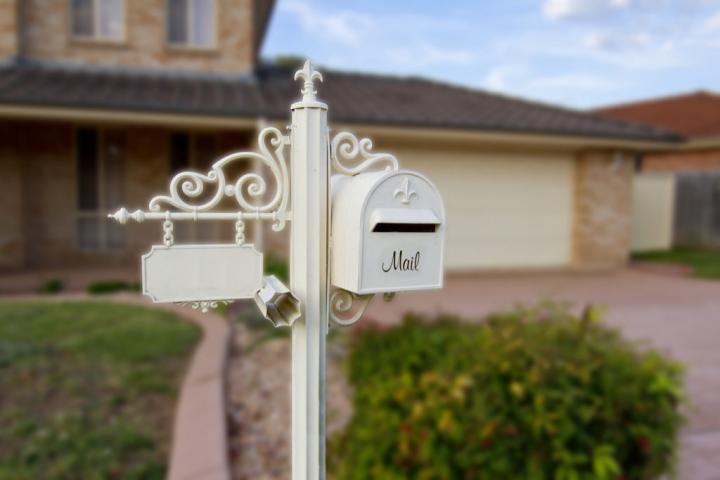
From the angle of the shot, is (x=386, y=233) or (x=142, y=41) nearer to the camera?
(x=386, y=233)

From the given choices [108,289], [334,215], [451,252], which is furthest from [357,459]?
[451,252]

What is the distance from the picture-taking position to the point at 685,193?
1702cm

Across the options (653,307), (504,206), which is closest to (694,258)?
(504,206)

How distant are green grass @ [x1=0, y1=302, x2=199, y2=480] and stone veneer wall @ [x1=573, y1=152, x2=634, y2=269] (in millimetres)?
8360

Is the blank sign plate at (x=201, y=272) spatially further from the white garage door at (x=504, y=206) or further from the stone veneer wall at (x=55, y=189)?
the stone veneer wall at (x=55, y=189)

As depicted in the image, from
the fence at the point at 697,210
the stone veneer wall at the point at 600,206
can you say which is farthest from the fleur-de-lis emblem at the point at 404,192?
the fence at the point at 697,210

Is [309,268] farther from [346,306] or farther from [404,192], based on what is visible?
[404,192]

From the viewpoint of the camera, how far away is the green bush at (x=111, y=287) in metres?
8.21

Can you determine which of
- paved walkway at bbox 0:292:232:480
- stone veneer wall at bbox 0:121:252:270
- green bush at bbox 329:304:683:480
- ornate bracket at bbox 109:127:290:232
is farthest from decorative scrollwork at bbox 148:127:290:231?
stone veneer wall at bbox 0:121:252:270

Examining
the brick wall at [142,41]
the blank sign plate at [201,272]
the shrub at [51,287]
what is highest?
the brick wall at [142,41]

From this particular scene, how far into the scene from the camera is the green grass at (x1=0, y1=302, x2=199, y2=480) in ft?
10.3

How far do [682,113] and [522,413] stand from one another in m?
22.4

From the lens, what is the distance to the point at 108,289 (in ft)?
27.4

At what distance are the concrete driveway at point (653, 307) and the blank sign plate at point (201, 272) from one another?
3182 millimetres
